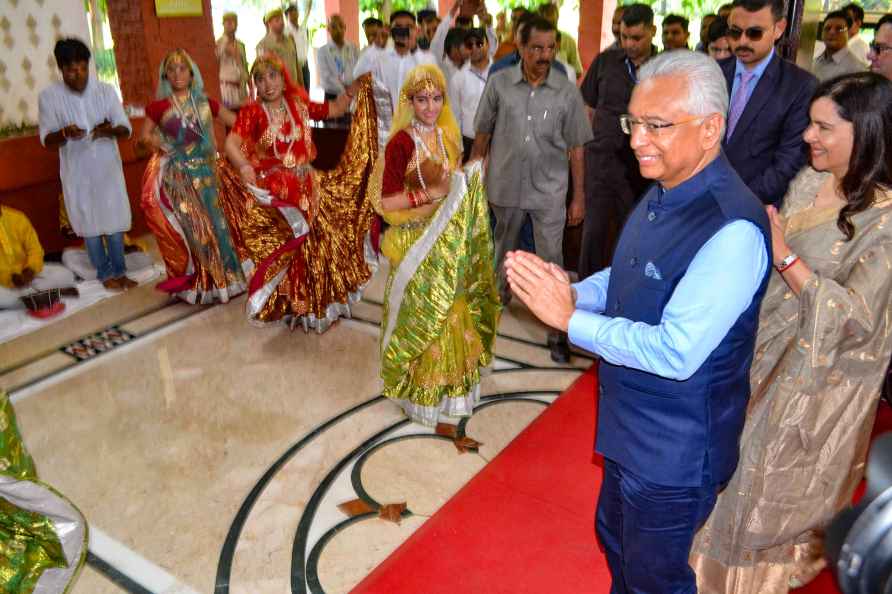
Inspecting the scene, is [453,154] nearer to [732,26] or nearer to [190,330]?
[732,26]

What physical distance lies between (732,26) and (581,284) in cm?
173

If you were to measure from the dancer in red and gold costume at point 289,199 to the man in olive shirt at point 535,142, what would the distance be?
2.68 ft

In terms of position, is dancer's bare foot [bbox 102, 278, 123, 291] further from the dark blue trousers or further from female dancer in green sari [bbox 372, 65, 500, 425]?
the dark blue trousers

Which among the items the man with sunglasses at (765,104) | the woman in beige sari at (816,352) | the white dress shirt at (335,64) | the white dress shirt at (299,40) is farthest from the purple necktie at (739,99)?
the white dress shirt at (299,40)

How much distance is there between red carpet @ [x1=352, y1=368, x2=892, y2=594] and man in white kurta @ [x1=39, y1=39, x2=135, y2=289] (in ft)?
10.6

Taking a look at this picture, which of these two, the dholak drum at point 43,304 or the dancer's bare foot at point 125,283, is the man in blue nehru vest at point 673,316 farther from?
the dancer's bare foot at point 125,283

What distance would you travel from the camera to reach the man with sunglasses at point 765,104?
2.73 metres

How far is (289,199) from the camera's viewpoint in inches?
154

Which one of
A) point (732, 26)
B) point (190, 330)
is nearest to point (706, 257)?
point (732, 26)

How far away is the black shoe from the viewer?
12.0ft

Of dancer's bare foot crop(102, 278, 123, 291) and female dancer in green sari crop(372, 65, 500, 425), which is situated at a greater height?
female dancer in green sari crop(372, 65, 500, 425)

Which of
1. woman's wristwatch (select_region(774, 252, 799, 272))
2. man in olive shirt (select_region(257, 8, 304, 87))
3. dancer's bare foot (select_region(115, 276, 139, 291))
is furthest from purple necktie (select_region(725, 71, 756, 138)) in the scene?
man in olive shirt (select_region(257, 8, 304, 87))

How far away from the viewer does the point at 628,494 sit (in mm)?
1512

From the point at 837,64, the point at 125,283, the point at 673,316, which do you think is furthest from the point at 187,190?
the point at 837,64
